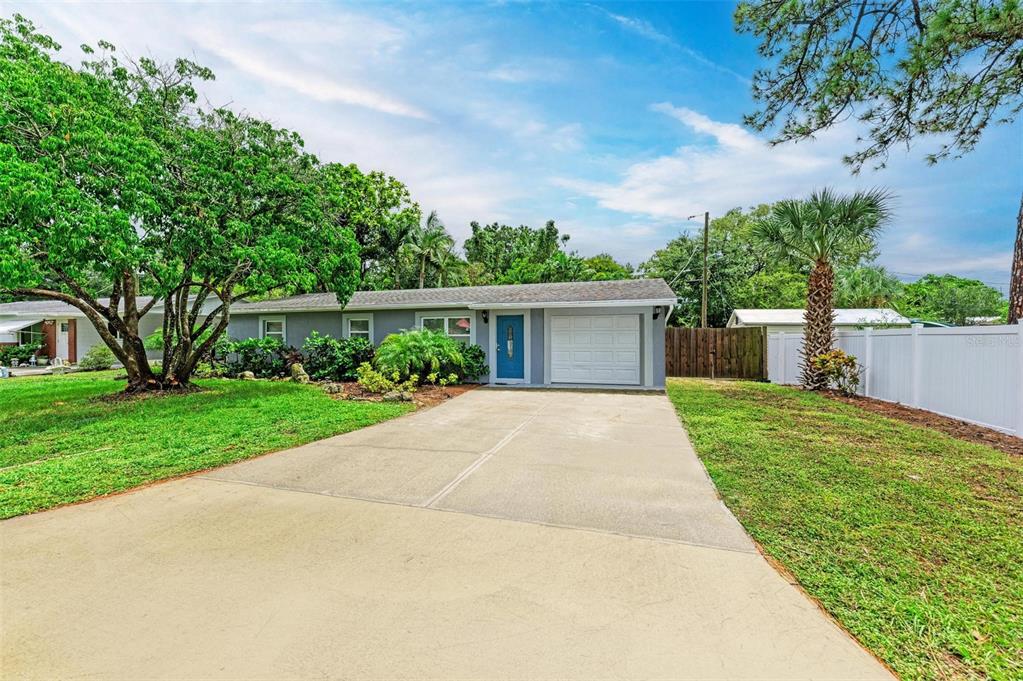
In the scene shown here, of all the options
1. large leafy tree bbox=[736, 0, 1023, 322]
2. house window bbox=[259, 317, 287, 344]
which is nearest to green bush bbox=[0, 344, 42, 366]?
house window bbox=[259, 317, 287, 344]

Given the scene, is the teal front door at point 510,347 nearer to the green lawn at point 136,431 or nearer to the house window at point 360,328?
the house window at point 360,328

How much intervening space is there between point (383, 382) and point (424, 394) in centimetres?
100

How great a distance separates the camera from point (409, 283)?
2881 cm

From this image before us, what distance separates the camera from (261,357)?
47.8 feet

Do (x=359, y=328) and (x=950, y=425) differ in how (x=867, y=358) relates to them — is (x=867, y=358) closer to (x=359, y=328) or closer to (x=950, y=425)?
(x=950, y=425)

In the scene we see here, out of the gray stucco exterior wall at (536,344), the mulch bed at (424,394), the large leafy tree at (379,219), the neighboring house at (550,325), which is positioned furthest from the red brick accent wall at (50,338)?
the gray stucco exterior wall at (536,344)

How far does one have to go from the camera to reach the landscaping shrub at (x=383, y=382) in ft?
Answer: 35.7

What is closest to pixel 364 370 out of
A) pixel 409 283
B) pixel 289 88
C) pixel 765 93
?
pixel 289 88

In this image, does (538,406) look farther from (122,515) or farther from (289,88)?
(289,88)

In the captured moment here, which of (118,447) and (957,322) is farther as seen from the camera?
(957,322)

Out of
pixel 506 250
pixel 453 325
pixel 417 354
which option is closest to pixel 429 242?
pixel 506 250

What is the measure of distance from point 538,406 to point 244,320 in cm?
1236

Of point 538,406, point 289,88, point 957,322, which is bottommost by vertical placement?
point 538,406

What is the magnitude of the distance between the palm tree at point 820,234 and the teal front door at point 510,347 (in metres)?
7.05
